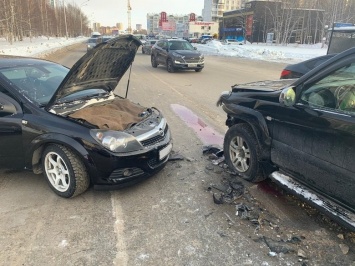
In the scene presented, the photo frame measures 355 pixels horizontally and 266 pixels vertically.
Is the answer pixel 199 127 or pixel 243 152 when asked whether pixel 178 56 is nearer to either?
pixel 199 127

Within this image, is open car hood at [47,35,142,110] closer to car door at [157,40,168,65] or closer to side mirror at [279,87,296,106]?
side mirror at [279,87,296,106]

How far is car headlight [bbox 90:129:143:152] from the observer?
321cm

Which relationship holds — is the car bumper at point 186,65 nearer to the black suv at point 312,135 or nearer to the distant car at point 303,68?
the distant car at point 303,68

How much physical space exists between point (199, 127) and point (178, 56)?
30.9 ft

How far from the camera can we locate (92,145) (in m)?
3.18

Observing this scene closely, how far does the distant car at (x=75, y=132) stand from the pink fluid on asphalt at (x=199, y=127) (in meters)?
1.65

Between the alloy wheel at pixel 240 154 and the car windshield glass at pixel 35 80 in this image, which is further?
the alloy wheel at pixel 240 154

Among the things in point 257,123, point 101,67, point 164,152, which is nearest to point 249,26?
point 101,67

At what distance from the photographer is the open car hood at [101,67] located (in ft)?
11.5

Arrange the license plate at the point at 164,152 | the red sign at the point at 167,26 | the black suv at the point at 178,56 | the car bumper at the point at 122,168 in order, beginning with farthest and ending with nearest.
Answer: the red sign at the point at 167,26, the black suv at the point at 178,56, the license plate at the point at 164,152, the car bumper at the point at 122,168

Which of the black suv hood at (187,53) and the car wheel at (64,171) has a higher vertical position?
the black suv hood at (187,53)

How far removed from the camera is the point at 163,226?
300 centimetres

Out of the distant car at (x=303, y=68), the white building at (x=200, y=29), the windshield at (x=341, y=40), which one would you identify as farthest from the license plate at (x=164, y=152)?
the white building at (x=200, y=29)

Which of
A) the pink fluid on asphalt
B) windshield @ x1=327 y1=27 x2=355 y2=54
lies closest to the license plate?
the pink fluid on asphalt
